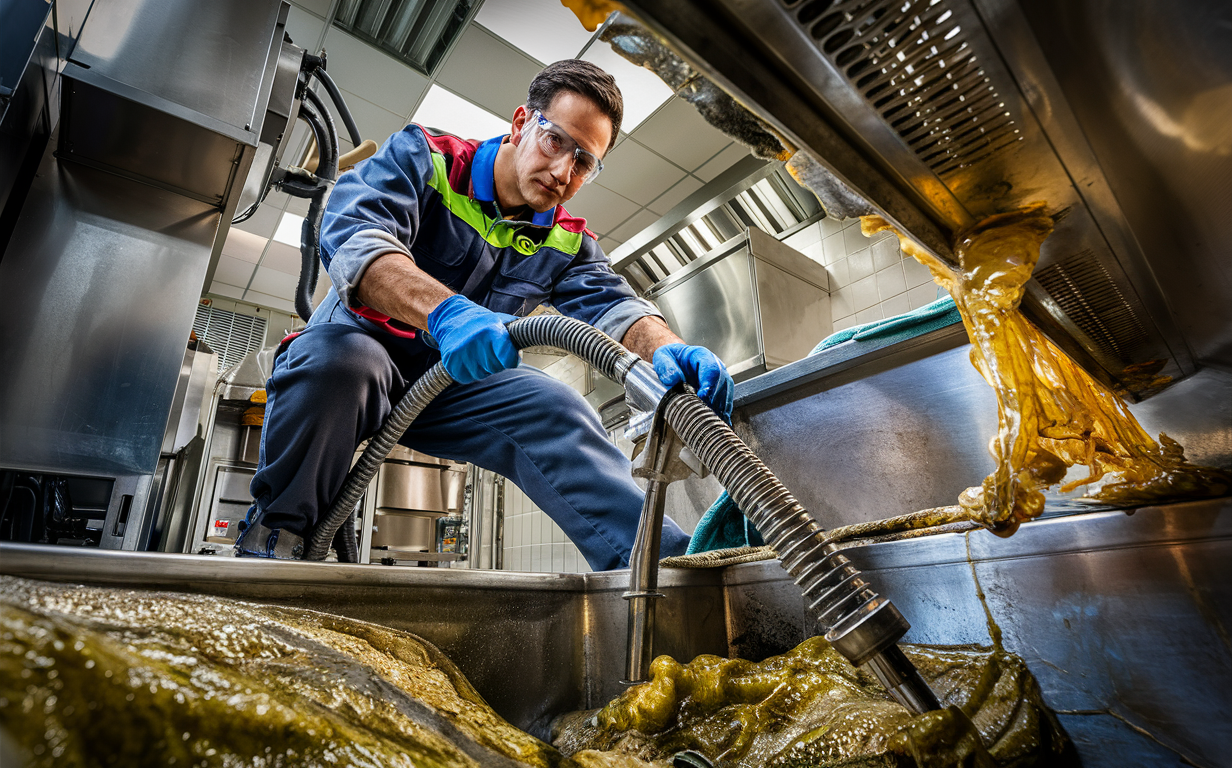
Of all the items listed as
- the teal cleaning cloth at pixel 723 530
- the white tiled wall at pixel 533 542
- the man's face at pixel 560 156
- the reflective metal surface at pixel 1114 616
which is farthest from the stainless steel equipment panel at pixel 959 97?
the white tiled wall at pixel 533 542

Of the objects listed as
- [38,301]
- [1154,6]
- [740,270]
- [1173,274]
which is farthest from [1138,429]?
[38,301]

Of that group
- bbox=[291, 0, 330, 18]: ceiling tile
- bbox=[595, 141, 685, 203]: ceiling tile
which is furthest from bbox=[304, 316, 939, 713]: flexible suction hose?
bbox=[595, 141, 685, 203]: ceiling tile

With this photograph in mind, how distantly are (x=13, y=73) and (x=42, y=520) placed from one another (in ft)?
3.71

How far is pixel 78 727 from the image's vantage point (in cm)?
34

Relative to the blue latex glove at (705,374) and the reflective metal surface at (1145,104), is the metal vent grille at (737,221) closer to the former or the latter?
the blue latex glove at (705,374)

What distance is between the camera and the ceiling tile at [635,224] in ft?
12.6

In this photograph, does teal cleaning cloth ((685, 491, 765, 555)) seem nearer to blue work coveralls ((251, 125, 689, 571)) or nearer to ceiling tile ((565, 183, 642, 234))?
blue work coveralls ((251, 125, 689, 571))

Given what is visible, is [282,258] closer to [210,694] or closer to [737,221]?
[737,221]

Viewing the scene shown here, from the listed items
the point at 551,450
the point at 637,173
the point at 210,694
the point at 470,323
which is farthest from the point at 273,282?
the point at 210,694

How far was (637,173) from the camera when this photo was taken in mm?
3445

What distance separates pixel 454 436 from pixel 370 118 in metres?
2.38

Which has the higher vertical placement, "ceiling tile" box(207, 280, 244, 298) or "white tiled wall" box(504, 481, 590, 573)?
"ceiling tile" box(207, 280, 244, 298)

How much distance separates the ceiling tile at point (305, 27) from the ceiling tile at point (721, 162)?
6.47 ft

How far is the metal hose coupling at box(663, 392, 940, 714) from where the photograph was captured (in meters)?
0.58
